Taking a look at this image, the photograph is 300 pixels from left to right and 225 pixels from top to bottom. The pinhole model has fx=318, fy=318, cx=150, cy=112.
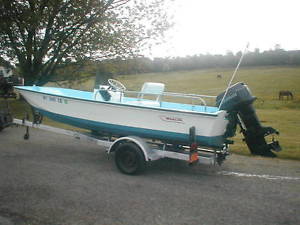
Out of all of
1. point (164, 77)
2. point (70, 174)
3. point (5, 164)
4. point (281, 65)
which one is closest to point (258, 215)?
point (70, 174)

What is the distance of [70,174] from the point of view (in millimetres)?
5578

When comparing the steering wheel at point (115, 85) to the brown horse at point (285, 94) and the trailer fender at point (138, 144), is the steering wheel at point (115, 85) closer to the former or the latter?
the trailer fender at point (138, 144)

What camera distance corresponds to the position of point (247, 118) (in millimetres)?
5535

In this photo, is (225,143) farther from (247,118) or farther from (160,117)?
(160,117)

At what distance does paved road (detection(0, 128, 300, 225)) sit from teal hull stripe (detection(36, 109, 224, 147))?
67 centimetres

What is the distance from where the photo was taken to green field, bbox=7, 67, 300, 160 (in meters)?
17.5

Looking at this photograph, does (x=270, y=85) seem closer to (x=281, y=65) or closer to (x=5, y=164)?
(x=281, y=65)

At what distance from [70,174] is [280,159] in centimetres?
463

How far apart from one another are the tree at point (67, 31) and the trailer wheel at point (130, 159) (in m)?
9.42

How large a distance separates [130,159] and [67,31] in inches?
416

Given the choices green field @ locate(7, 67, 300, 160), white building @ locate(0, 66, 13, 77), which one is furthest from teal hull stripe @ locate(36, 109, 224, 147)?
white building @ locate(0, 66, 13, 77)

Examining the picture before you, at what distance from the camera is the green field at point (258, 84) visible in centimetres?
1750

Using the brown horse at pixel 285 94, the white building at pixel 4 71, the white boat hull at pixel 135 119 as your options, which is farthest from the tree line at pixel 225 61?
the white boat hull at pixel 135 119

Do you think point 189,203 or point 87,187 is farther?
point 87,187
